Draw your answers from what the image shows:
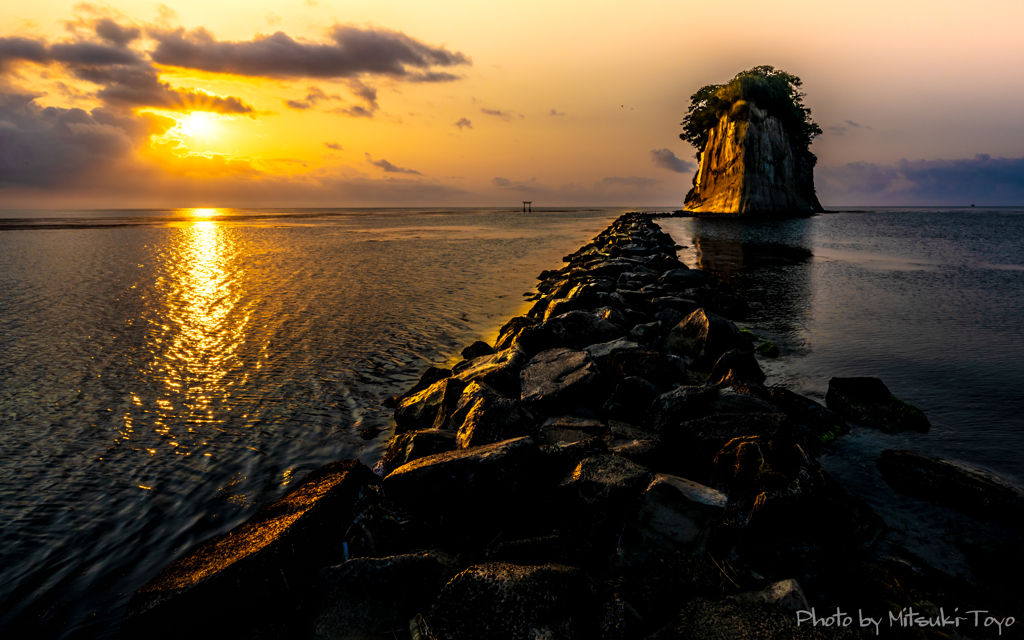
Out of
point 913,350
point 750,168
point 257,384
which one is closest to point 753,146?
point 750,168

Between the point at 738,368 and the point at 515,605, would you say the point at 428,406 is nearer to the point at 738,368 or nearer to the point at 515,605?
the point at 515,605

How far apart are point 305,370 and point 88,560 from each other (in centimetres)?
463

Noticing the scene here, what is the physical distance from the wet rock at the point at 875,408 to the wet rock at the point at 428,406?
459cm

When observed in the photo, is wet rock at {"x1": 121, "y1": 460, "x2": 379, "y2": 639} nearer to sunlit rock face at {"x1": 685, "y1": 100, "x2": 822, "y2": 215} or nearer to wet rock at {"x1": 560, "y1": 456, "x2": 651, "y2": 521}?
wet rock at {"x1": 560, "y1": 456, "x2": 651, "y2": 521}

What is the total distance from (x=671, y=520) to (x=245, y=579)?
2818mm

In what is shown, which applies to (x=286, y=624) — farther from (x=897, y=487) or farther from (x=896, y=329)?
(x=896, y=329)

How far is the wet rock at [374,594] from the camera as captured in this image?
3.11m

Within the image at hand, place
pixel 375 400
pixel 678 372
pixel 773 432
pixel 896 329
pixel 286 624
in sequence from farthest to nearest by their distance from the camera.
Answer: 1. pixel 896 329
2. pixel 375 400
3. pixel 678 372
4. pixel 773 432
5. pixel 286 624

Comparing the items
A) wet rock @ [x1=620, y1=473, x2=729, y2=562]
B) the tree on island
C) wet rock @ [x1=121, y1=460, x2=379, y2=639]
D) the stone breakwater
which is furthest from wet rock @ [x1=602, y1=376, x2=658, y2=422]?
the tree on island

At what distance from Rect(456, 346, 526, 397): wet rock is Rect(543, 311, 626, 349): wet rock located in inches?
45.1

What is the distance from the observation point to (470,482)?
3936 mm

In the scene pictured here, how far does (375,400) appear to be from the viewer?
24.7ft

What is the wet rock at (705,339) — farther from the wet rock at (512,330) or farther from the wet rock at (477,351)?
the wet rock at (477,351)

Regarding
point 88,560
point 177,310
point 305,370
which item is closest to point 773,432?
point 88,560
